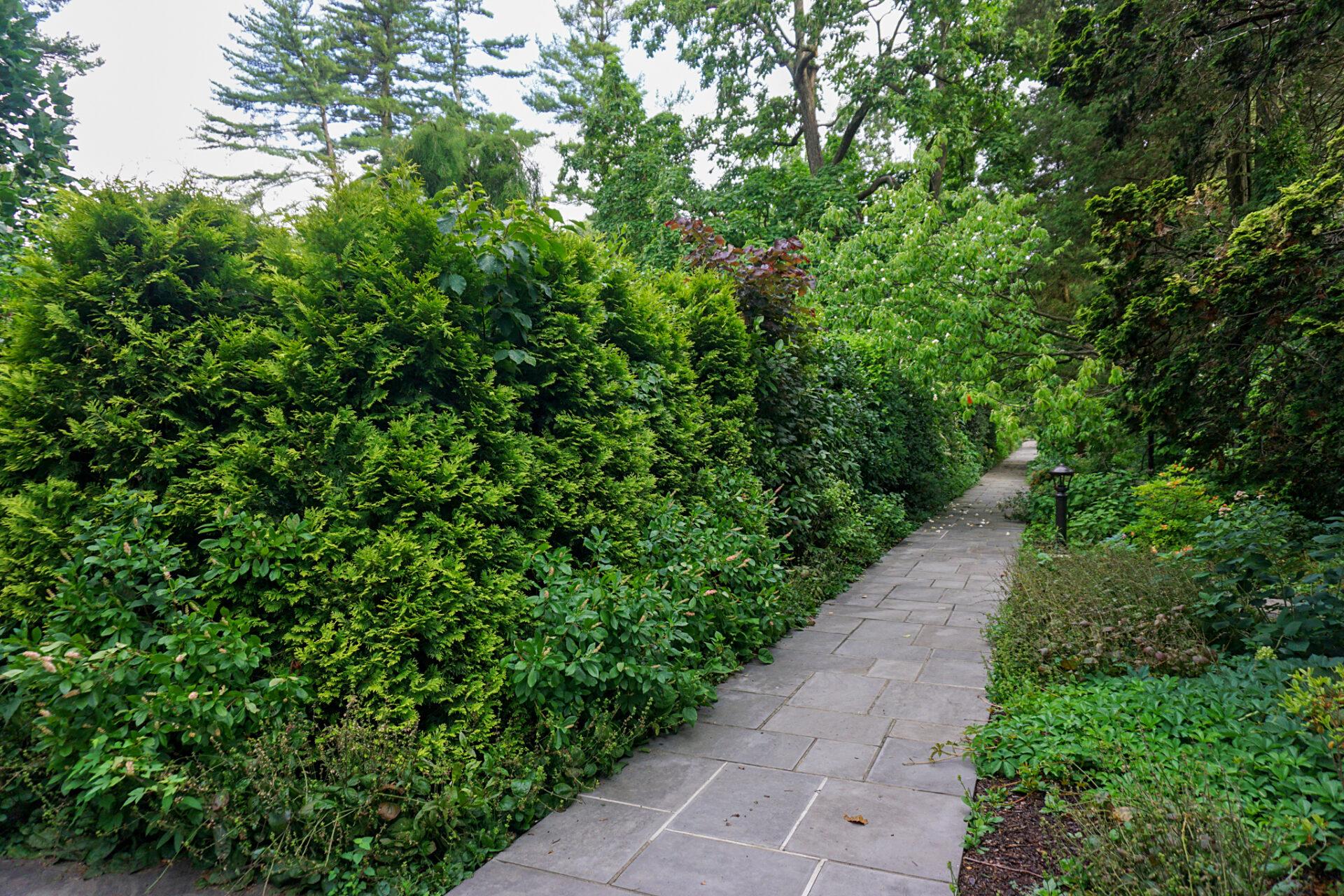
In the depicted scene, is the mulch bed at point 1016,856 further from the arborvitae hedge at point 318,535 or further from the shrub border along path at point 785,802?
the arborvitae hedge at point 318,535

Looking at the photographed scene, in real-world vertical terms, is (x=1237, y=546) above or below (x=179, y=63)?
below

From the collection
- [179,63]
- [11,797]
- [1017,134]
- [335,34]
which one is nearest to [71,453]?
[11,797]

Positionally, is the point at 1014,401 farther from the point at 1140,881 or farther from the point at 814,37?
the point at 814,37

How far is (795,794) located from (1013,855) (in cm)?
87

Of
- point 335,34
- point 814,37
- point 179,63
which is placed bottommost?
point 814,37

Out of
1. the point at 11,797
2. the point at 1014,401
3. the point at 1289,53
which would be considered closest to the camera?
the point at 11,797

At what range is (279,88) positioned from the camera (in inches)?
927

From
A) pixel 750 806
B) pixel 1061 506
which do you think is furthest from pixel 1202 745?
pixel 1061 506

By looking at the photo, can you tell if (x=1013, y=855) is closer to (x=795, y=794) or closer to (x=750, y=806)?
(x=795, y=794)

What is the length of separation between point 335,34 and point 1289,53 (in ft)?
84.3

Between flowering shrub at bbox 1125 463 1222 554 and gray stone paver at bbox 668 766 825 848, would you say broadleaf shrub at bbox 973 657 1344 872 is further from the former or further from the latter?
flowering shrub at bbox 1125 463 1222 554

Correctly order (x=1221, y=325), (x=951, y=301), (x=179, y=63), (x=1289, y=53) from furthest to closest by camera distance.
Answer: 1. (x=179, y=63)
2. (x=951, y=301)
3. (x=1289, y=53)
4. (x=1221, y=325)

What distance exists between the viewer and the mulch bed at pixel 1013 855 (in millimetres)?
2508

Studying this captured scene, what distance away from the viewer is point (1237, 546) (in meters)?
4.41
